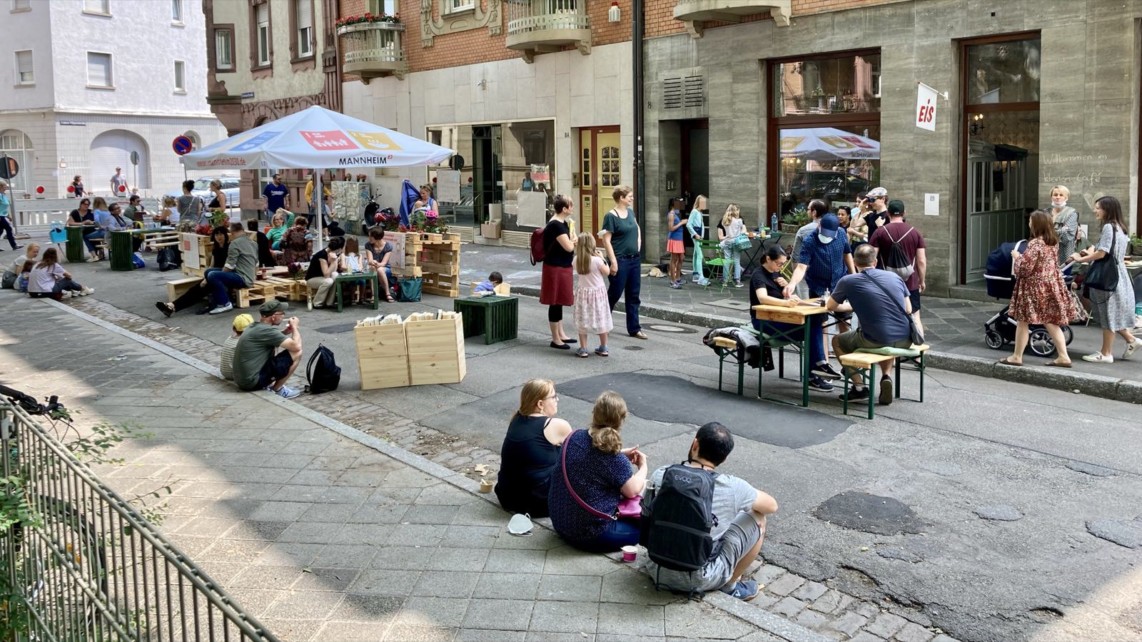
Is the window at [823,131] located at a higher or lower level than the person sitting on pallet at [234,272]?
higher

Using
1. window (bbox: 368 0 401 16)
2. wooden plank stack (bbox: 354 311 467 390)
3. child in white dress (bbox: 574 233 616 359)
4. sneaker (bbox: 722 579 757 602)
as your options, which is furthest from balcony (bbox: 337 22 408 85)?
sneaker (bbox: 722 579 757 602)

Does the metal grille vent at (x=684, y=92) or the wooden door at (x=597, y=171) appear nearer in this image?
the metal grille vent at (x=684, y=92)

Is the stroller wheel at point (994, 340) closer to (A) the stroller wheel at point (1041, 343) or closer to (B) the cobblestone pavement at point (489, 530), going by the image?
(A) the stroller wheel at point (1041, 343)

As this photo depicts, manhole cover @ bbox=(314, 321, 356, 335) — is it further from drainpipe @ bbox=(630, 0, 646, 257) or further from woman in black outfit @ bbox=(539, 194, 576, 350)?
drainpipe @ bbox=(630, 0, 646, 257)

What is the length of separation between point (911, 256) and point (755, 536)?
7.47 m

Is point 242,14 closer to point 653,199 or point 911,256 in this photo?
point 653,199

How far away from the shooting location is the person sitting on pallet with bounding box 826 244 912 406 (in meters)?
9.31

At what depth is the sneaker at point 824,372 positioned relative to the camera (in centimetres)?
1006

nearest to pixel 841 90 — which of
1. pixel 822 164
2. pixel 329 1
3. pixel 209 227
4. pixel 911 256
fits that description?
pixel 822 164

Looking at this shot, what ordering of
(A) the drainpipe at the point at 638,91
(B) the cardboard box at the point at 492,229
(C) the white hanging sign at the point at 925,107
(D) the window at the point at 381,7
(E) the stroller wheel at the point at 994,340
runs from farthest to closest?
(D) the window at the point at 381,7 → (B) the cardboard box at the point at 492,229 → (A) the drainpipe at the point at 638,91 → (C) the white hanging sign at the point at 925,107 → (E) the stroller wheel at the point at 994,340

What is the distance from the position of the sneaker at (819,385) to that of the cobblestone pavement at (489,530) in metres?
3.59

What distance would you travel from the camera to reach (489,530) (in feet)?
21.4

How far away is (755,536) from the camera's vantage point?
5.62 metres

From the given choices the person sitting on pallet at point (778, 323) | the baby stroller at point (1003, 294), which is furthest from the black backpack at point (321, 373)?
the baby stroller at point (1003, 294)
